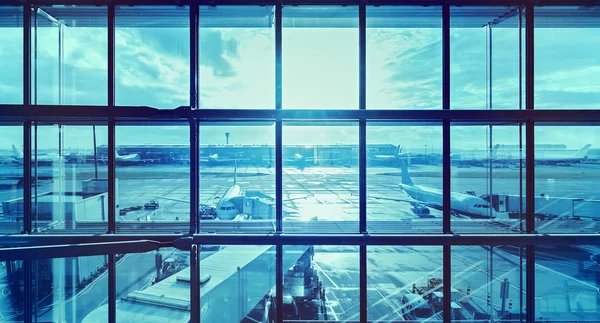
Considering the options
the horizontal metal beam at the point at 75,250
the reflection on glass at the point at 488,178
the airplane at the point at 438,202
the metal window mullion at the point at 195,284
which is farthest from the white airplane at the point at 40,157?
the reflection on glass at the point at 488,178

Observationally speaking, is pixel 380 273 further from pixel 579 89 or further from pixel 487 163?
pixel 579 89

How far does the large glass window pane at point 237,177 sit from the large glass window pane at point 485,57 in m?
2.33

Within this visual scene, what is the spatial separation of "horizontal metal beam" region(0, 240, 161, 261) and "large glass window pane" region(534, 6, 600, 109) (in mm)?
4801

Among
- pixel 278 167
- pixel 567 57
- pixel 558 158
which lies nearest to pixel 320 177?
pixel 278 167

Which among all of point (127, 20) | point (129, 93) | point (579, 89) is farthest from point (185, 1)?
point (579, 89)

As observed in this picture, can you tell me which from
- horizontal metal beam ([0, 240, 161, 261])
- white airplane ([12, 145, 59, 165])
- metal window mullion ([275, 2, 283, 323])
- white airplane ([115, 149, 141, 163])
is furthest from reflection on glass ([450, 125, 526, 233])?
white airplane ([12, 145, 59, 165])

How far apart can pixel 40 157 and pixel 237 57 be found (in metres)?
2.63

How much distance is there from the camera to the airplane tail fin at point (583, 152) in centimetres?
376

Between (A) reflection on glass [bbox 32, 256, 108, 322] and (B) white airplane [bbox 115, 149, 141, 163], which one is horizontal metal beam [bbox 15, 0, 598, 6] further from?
(A) reflection on glass [bbox 32, 256, 108, 322]

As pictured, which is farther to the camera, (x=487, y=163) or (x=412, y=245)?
(x=487, y=163)

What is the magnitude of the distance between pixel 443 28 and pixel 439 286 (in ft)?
10.0

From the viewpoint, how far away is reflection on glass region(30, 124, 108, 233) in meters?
3.61

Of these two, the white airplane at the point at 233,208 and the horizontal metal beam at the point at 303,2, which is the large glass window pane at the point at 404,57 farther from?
the white airplane at the point at 233,208

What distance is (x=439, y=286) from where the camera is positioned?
11.9ft
